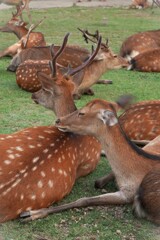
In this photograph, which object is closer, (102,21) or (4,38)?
(4,38)

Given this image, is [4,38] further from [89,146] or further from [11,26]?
[89,146]

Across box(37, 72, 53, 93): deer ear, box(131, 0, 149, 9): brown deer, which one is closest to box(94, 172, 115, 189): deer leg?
box(37, 72, 53, 93): deer ear

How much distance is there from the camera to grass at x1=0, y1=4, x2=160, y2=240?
3.82 metres

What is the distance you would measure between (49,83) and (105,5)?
1507 cm

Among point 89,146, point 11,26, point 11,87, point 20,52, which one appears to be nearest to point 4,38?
point 11,26

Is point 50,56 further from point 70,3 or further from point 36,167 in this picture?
point 70,3

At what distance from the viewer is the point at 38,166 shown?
386 cm

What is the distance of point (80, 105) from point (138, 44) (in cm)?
351

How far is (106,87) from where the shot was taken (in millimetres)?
8055

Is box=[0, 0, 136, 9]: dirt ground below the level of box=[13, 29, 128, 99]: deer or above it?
below

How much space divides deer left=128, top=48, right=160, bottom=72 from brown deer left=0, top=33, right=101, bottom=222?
4.53 metres

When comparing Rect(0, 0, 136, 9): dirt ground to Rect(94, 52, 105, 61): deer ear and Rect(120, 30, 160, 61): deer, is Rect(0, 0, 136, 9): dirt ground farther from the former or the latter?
Rect(94, 52, 105, 61): deer ear

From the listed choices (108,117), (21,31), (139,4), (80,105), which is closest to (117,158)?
(108,117)

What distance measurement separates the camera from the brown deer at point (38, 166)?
3723 mm
